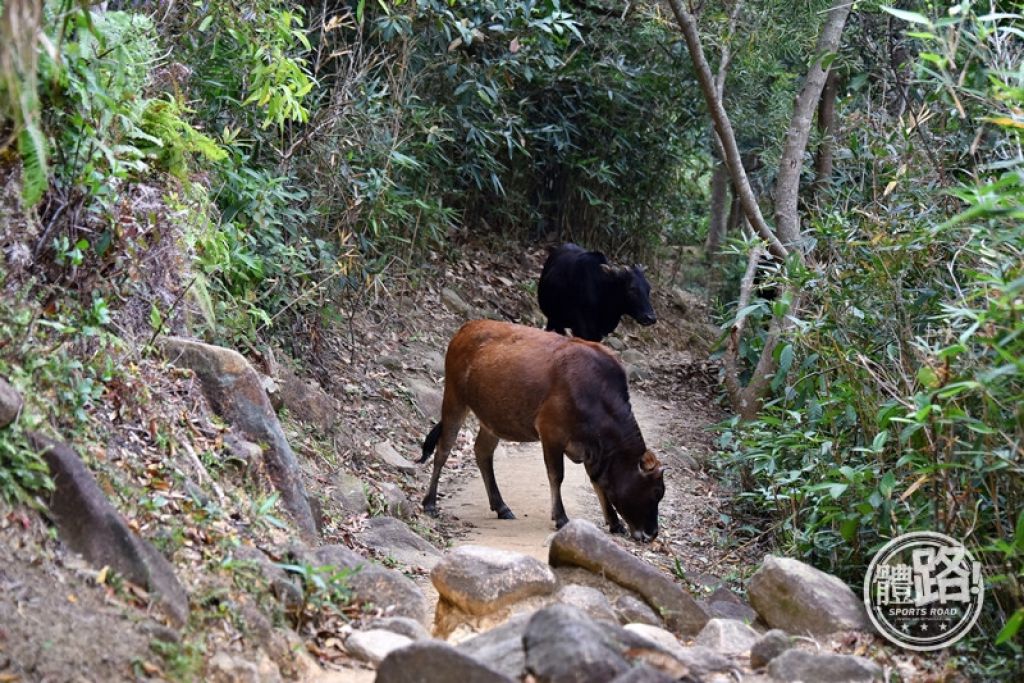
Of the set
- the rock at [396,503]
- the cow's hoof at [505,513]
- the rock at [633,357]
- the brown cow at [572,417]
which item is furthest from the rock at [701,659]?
the rock at [633,357]

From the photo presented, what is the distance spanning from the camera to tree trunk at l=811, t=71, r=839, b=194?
13.3 metres

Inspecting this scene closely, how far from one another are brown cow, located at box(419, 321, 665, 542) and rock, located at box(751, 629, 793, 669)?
350 cm

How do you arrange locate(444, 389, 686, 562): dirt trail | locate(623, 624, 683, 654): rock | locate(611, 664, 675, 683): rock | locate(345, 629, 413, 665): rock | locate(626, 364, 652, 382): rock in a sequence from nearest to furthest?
1. locate(611, 664, 675, 683): rock
2. locate(345, 629, 413, 665): rock
3. locate(623, 624, 683, 654): rock
4. locate(444, 389, 686, 562): dirt trail
5. locate(626, 364, 652, 382): rock

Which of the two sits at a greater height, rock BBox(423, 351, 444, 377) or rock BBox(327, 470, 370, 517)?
rock BBox(327, 470, 370, 517)

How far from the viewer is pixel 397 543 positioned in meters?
7.53

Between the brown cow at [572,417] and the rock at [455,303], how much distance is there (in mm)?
5305

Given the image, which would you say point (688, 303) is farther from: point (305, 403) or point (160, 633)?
point (160, 633)

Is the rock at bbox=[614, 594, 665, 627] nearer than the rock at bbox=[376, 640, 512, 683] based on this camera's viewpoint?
No

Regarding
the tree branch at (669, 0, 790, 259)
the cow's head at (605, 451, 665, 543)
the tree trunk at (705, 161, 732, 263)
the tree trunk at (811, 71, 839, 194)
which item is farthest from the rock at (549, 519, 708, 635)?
the tree trunk at (705, 161, 732, 263)

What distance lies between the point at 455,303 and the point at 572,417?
605 centimetres

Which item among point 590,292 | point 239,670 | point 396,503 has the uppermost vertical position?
point 239,670

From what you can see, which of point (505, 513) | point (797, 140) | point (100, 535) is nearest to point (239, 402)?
point (100, 535)

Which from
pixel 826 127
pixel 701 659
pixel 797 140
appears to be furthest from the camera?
pixel 826 127

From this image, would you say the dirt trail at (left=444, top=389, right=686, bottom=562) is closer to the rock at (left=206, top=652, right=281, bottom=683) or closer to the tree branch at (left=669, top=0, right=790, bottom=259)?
the tree branch at (left=669, top=0, right=790, bottom=259)
